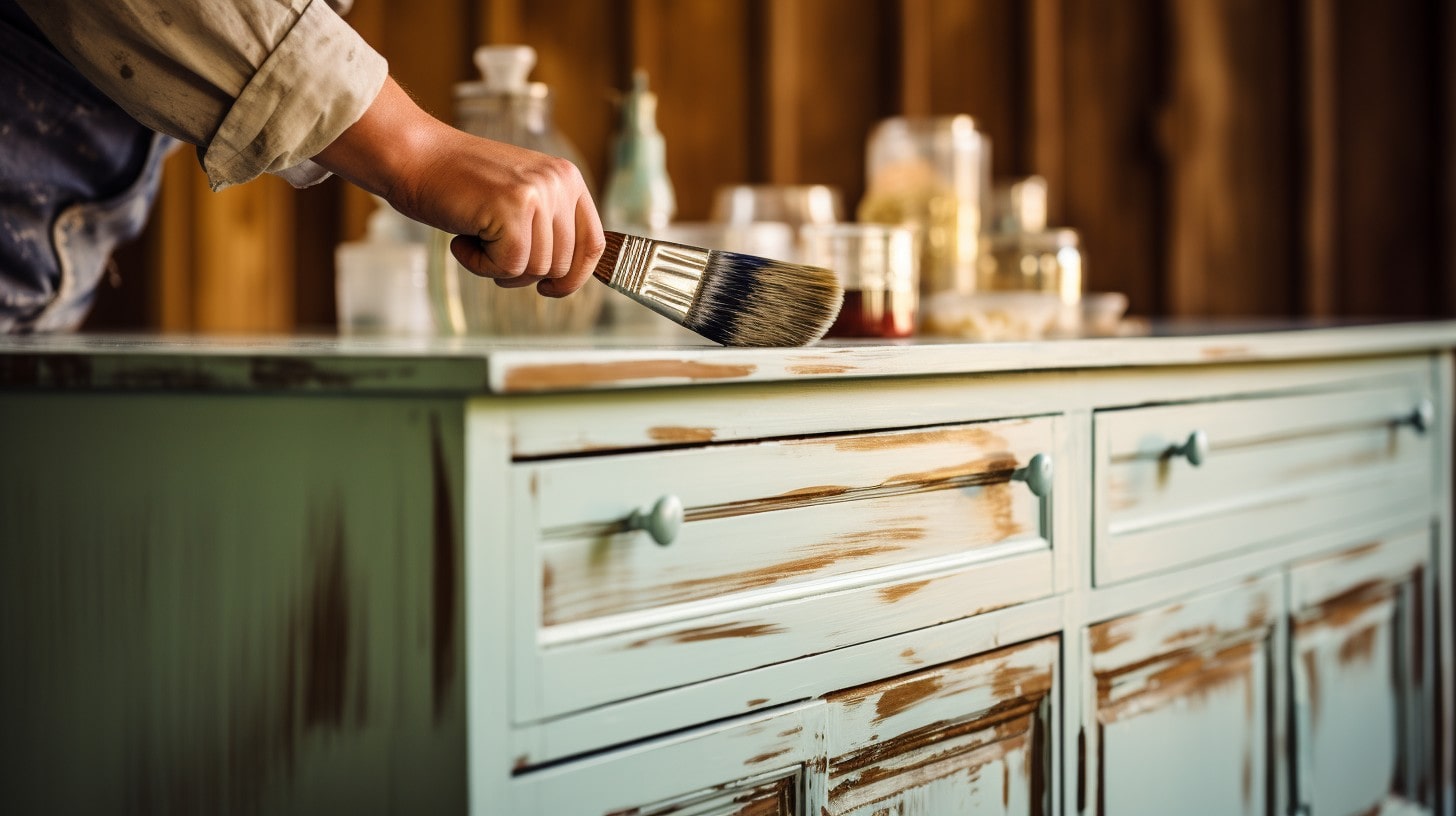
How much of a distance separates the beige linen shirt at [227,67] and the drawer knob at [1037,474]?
0.48 meters

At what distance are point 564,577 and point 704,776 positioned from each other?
0.15m

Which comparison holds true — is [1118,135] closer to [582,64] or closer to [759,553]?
[582,64]

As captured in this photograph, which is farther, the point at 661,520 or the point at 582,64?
the point at 582,64

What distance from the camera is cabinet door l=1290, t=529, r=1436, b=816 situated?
1142 millimetres

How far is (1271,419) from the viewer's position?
1.10 metres

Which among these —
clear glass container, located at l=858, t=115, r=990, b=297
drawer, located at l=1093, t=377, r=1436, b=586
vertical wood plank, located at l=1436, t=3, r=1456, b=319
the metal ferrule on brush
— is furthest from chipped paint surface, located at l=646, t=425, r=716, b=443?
vertical wood plank, located at l=1436, t=3, r=1456, b=319

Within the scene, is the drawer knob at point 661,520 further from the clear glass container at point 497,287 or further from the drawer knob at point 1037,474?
the clear glass container at point 497,287

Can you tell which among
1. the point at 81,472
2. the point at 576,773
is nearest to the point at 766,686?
the point at 576,773

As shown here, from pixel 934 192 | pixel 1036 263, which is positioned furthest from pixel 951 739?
pixel 934 192

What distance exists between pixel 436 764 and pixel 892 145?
1.13 metres

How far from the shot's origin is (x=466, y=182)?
2.19 ft

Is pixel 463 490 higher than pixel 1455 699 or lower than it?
higher

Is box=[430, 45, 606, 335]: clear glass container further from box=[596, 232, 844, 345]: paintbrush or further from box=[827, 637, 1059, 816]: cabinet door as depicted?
box=[827, 637, 1059, 816]: cabinet door

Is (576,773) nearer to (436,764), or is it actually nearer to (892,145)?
(436,764)
